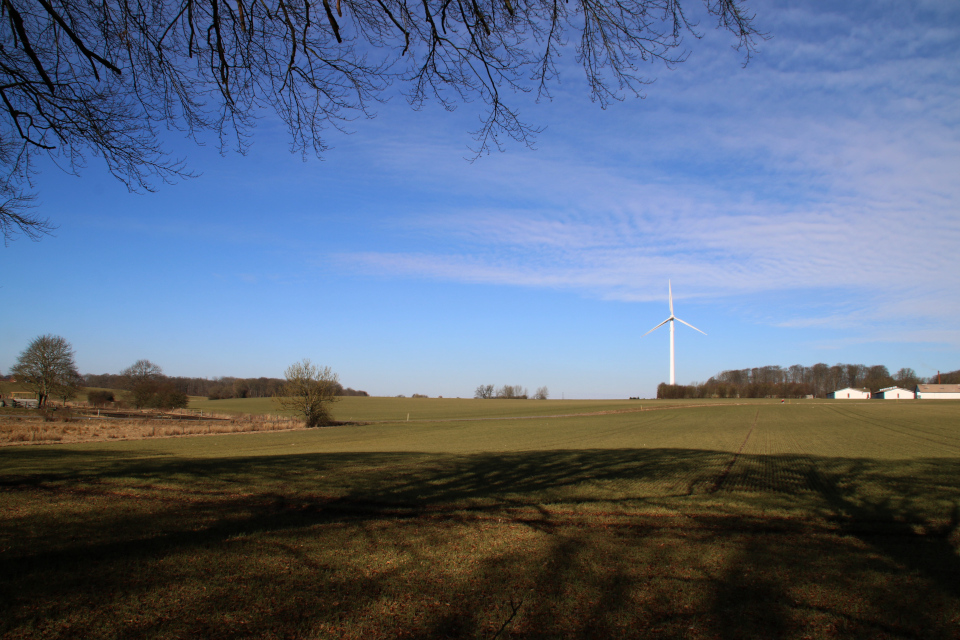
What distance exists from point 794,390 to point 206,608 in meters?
174

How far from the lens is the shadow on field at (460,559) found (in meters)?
4.30

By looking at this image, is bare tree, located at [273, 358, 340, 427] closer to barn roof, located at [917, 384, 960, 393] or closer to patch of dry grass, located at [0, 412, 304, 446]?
patch of dry grass, located at [0, 412, 304, 446]

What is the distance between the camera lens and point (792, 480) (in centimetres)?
1360

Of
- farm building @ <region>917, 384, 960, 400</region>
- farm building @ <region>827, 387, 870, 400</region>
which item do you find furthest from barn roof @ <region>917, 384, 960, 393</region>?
farm building @ <region>827, 387, 870, 400</region>

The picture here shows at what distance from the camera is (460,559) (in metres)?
5.91

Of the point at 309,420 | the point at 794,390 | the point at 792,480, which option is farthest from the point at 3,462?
the point at 794,390

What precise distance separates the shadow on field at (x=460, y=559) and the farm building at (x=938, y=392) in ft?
503

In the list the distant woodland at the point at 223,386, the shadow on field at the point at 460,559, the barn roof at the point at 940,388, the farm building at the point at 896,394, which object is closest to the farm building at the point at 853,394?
the farm building at the point at 896,394

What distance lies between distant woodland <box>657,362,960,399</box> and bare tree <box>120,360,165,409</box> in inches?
4272

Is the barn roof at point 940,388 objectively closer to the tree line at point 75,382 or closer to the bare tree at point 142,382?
the tree line at point 75,382

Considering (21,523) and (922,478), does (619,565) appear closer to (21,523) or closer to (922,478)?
(21,523)

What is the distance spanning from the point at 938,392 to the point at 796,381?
44204 mm

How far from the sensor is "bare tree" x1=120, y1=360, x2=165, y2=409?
225ft

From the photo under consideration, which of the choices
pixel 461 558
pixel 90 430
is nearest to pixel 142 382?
pixel 90 430
